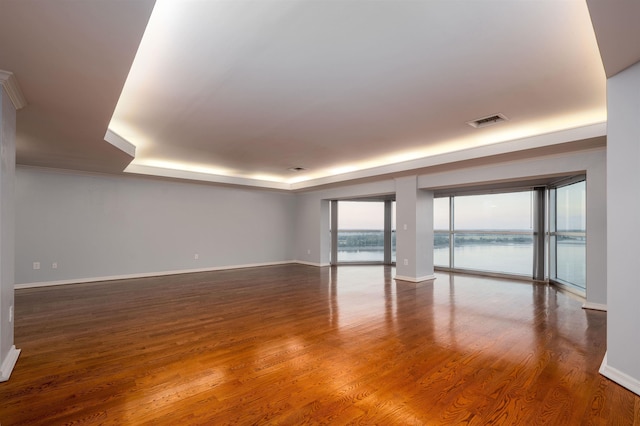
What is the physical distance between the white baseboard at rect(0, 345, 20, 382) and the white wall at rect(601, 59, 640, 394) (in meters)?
4.70

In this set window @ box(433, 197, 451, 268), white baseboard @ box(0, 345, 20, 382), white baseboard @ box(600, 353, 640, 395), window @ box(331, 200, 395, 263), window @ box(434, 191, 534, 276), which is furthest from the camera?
window @ box(331, 200, 395, 263)

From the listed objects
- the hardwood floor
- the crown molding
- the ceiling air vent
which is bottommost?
the hardwood floor

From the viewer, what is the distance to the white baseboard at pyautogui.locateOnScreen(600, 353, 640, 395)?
2221 mm

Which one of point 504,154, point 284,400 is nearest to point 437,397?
point 284,400

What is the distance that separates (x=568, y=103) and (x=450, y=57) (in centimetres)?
193

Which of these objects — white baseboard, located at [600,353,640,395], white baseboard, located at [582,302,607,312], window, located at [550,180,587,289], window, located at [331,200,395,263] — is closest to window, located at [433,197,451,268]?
window, located at [331,200,395,263]

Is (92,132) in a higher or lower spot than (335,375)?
higher

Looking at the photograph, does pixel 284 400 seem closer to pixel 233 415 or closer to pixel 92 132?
pixel 233 415

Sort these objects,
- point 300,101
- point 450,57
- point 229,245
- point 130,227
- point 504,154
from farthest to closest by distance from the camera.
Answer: point 229,245, point 130,227, point 504,154, point 300,101, point 450,57

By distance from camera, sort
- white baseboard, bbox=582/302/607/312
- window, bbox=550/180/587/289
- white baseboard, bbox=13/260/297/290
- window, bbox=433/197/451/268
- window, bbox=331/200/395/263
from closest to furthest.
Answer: white baseboard, bbox=582/302/607/312 → window, bbox=550/180/587/289 → white baseboard, bbox=13/260/297/290 → window, bbox=433/197/451/268 → window, bbox=331/200/395/263

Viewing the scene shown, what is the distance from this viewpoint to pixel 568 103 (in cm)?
338

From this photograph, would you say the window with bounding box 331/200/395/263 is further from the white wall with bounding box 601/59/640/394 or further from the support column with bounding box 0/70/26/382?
the support column with bounding box 0/70/26/382

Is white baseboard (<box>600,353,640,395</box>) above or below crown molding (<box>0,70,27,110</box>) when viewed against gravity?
below

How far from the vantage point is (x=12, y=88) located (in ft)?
8.18
